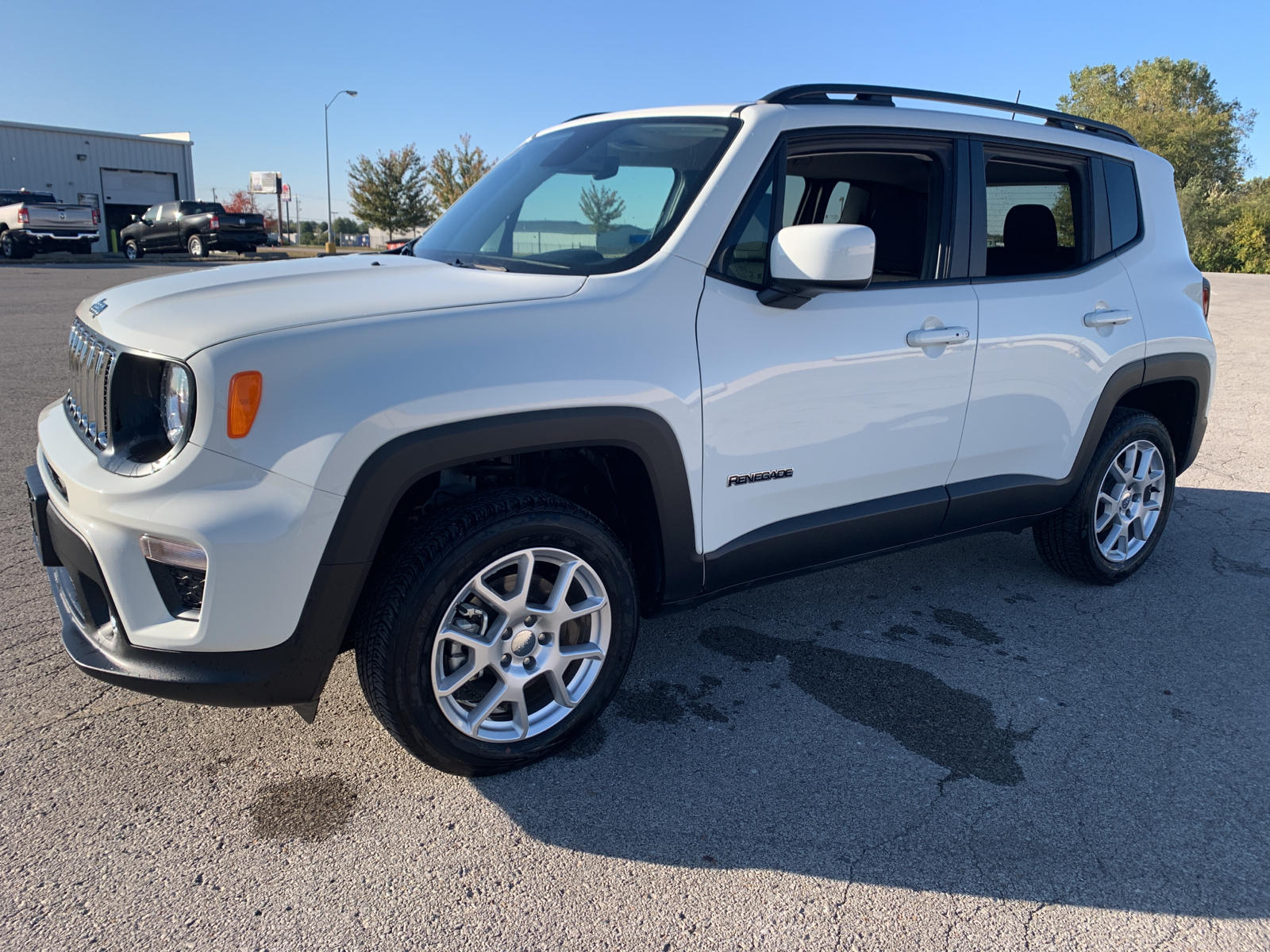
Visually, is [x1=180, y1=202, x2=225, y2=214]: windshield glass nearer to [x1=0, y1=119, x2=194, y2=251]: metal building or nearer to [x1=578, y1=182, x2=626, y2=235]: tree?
[x1=0, y1=119, x2=194, y2=251]: metal building

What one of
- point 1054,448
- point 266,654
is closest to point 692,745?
point 266,654

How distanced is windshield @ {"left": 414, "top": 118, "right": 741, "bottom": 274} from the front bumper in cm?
115

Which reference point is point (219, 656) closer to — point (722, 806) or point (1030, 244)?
point (722, 806)

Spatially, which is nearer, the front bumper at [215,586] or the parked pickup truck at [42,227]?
the front bumper at [215,586]

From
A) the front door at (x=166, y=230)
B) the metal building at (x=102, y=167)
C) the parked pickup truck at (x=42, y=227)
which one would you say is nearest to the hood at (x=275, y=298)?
the front door at (x=166, y=230)

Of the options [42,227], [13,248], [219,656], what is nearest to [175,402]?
[219,656]

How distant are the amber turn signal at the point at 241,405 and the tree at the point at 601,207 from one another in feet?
4.21

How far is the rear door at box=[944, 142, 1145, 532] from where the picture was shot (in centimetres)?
337

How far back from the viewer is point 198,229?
27.1m

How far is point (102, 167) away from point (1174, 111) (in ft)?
233

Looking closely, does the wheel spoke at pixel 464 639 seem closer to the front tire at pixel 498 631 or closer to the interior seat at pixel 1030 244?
the front tire at pixel 498 631

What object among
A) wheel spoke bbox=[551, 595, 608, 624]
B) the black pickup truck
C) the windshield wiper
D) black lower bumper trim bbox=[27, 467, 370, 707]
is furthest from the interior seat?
the black pickup truck

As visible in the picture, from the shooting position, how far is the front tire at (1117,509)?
3.95 m

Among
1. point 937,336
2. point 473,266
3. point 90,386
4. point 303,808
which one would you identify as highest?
point 473,266
